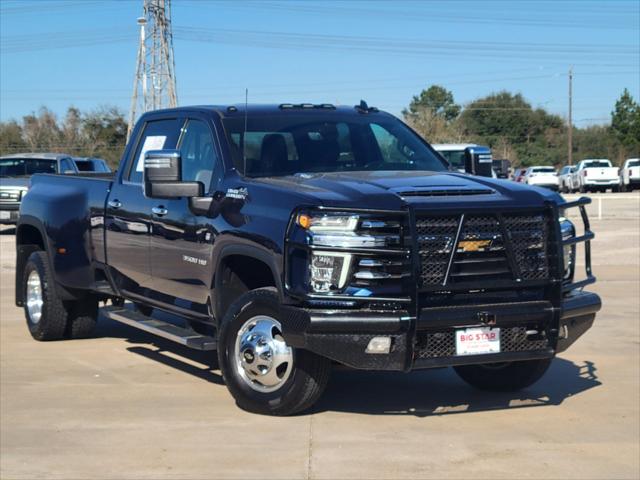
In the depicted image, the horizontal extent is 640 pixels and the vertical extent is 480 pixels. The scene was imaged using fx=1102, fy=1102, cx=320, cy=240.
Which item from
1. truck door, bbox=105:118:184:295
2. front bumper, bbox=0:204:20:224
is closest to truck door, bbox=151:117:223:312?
Result: truck door, bbox=105:118:184:295

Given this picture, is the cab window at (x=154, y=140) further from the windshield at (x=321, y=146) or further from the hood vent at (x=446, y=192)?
the hood vent at (x=446, y=192)

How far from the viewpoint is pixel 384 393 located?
8.00 metres

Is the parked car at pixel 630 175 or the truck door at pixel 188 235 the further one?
the parked car at pixel 630 175

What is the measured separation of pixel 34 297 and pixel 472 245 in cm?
529

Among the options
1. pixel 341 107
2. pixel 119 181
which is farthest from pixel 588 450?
pixel 119 181

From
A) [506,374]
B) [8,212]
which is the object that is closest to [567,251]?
[506,374]

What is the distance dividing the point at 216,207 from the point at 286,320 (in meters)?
1.30

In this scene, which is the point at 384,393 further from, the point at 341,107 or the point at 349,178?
the point at 341,107

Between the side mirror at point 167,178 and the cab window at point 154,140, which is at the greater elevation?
the cab window at point 154,140

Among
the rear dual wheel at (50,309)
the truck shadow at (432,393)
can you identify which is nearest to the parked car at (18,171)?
the rear dual wheel at (50,309)

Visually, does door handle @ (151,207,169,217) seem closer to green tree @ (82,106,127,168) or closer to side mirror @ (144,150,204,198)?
side mirror @ (144,150,204,198)

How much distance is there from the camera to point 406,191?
6770 millimetres

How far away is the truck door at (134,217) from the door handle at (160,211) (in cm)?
8

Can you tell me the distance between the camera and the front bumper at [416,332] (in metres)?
6.46
